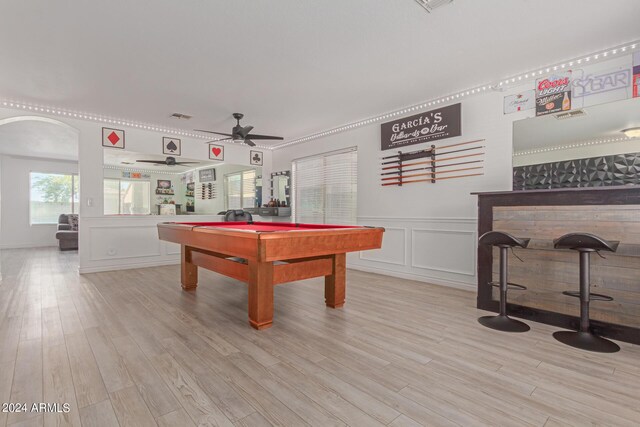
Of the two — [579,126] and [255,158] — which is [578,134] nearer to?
[579,126]

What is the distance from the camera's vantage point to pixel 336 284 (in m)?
3.31

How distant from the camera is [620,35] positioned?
2.86 meters

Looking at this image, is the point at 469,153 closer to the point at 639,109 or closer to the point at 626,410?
the point at 639,109

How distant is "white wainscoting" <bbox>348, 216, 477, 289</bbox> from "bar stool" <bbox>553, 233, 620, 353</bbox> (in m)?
1.53

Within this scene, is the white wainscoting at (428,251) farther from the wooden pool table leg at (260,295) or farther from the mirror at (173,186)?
the mirror at (173,186)

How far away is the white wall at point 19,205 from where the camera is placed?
862cm

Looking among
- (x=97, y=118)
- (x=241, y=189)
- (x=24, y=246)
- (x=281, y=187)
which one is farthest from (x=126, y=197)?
(x=24, y=246)

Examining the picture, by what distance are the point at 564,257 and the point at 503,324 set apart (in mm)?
827

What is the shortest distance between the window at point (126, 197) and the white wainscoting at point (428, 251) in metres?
4.49

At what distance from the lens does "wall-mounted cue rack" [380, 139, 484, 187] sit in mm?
4094

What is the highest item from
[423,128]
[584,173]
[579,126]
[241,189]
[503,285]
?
[423,128]

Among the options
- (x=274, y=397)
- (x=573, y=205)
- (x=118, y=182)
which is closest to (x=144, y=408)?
(x=274, y=397)

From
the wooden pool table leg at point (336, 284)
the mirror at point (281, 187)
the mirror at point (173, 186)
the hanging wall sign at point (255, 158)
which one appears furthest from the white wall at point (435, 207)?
the mirror at point (173, 186)

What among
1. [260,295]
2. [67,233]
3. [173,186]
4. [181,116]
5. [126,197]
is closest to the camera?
[260,295]
